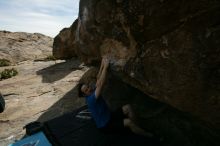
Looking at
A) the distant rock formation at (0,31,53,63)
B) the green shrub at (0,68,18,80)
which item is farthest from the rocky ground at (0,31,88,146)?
the distant rock formation at (0,31,53,63)

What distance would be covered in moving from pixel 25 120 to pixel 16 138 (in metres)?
1.27

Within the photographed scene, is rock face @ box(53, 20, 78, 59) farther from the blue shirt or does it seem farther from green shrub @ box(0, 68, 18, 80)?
the blue shirt

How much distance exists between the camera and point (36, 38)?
23938 millimetres

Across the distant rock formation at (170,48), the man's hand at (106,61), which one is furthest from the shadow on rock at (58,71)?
the distant rock formation at (170,48)

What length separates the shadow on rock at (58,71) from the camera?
13250mm

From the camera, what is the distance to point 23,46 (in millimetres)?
21531

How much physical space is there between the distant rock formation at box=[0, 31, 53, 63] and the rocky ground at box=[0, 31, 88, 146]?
440 cm

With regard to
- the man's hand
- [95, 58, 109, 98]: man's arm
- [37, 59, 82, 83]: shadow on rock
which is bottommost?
[37, 59, 82, 83]: shadow on rock

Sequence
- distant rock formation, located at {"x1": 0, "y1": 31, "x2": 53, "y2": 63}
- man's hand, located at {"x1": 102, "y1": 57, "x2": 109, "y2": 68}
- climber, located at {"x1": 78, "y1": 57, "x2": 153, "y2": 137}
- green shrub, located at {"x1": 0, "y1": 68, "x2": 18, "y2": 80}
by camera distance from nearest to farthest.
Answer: man's hand, located at {"x1": 102, "y1": 57, "x2": 109, "y2": 68}
climber, located at {"x1": 78, "y1": 57, "x2": 153, "y2": 137}
green shrub, located at {"x1": 0, "y1": 68, "x2": 18, "y2": 80}
distant rock formation, located at {"x1": 0, "y1": 31, "x2": 53, "y2": 63}

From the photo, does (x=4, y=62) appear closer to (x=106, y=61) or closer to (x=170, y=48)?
(x=106, y=61)

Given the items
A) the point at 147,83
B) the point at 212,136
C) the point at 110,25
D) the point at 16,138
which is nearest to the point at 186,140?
the point at 212,136

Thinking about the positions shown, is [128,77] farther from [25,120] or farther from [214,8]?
[25,120]

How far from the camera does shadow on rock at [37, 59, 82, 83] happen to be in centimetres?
1325

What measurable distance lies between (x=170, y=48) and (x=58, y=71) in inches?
403
